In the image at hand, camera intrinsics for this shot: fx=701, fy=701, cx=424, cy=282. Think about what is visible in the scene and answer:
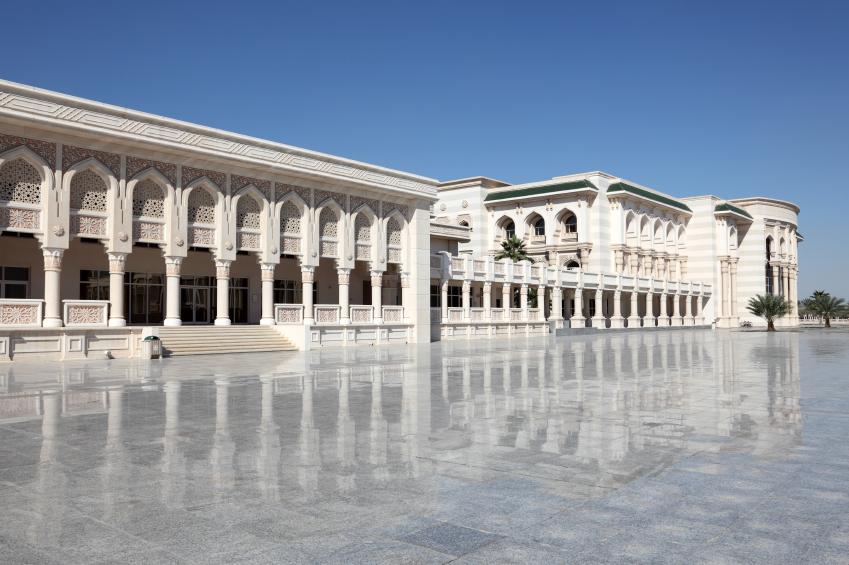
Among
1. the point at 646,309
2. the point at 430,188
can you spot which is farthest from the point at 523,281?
the point at 646,309

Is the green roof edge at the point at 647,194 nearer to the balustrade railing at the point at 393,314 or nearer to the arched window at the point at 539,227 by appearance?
the arched window at the point at 539,227

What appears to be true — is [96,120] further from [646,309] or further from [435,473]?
[646,309]

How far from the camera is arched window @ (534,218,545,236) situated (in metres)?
55.6

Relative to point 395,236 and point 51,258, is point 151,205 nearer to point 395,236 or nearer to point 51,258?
point 51,258

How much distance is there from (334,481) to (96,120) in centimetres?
1932

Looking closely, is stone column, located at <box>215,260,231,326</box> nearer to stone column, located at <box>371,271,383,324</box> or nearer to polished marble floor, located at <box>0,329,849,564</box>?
stone column, located at <box>371,271,383,324</box>

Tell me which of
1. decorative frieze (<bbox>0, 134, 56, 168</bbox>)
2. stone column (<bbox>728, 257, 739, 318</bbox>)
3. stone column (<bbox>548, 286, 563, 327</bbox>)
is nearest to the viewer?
decorative frieze (<bbox>0, 134, 56, 168</bbox>)

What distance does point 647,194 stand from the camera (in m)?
56.1

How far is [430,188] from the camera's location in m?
32.0

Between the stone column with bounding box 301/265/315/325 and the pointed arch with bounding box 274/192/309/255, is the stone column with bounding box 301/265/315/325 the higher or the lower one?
the lower one

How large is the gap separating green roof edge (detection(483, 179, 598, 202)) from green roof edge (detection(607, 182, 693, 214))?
2.28 m

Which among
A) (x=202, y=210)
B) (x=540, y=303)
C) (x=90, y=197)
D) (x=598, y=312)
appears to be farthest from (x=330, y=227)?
(x=598, y=312)

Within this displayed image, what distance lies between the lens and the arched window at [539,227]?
5562 cm

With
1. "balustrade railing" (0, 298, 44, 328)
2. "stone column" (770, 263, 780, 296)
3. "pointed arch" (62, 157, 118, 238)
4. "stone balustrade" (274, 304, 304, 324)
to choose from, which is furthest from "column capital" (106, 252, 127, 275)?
"stone column" (770, 263, 780, 296)
